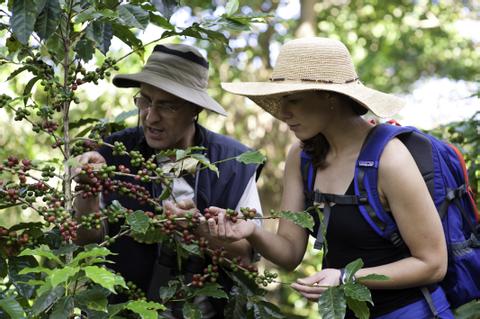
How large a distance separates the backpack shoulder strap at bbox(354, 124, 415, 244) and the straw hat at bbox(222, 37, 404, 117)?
10 centimetres

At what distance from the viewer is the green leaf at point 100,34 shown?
7.32ft

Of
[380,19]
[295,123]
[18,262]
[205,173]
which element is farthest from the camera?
[380,19]

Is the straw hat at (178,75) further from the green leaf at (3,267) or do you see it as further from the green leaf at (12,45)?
the green leaf at (3,267)

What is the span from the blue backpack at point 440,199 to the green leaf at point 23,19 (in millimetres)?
1038

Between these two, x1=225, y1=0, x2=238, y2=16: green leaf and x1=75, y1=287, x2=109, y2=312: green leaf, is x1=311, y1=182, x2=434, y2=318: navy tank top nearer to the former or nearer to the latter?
x1=225, y1=0, x2=238, y2=16: green leaf

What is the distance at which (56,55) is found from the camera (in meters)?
2.36

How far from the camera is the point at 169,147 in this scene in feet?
9.61

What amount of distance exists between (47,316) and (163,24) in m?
0.99

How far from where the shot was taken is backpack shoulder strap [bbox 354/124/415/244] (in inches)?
93.3

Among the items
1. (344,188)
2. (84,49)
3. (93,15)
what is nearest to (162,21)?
(84,49)

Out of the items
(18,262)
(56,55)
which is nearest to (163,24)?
(56,55)

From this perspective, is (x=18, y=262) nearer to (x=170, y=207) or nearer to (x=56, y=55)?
(x=170, y=207)

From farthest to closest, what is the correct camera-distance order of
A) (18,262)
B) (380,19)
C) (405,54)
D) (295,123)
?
(405,54), (380,19), (295,123), (18,262)

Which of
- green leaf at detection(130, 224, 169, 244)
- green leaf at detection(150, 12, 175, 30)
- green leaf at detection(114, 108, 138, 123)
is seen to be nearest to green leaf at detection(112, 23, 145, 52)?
green leaf at detection(150, 12, 175, 30)
